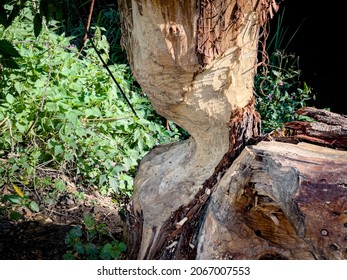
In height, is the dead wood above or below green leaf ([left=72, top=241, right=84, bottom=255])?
above

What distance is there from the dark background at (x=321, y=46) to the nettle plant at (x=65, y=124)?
157cm

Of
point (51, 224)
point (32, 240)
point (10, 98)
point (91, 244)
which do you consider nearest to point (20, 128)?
point (10, 98)

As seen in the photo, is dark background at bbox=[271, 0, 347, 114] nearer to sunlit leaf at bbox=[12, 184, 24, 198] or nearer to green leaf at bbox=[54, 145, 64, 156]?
green leaf at bbox=[54, 145, 64, 156]

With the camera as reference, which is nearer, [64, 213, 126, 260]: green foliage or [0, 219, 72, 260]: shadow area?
[64, 213, 126, 260]: green foliage

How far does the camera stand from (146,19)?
237 cm

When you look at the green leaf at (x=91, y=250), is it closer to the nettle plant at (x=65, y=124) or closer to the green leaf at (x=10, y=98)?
the nettle plant at (x=65, y=124)

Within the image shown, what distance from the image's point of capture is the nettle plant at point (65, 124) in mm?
3439

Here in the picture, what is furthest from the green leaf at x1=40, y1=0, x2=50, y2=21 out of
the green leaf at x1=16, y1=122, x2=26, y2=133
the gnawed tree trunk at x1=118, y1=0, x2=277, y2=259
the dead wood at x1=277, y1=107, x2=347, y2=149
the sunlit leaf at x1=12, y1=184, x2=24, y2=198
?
the green leaf at x1=16, y1=122, x2=26, y2=133

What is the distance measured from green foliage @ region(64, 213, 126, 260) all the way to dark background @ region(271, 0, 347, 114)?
8.11ft

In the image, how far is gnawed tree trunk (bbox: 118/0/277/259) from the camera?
2346 mm

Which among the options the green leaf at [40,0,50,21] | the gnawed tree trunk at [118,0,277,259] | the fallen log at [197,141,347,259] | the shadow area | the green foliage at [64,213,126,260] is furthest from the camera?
the shadow area

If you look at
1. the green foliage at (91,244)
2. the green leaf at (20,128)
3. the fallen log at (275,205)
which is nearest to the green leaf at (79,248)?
the green foliage at (91,244)

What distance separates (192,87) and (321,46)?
2799mm
